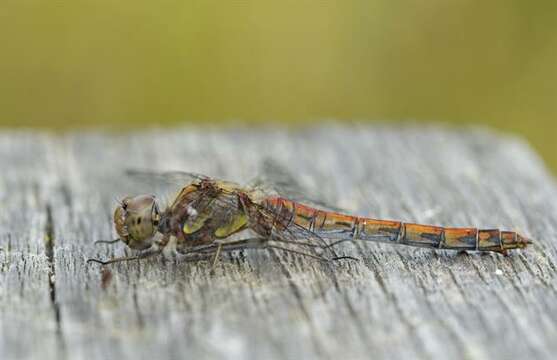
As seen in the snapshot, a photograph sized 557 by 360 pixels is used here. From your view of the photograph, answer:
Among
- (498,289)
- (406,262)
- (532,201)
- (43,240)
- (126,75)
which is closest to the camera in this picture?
(498,289)

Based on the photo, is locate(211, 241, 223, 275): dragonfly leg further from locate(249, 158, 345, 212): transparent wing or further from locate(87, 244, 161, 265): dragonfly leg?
locate(249, 158, 345, 212): transparent wing

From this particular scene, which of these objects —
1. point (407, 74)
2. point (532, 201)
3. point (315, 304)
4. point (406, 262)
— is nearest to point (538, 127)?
point (407, 74)

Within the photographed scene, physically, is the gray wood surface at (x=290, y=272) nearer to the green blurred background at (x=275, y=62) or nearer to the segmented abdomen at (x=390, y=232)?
the segmented abdomen at (x=390, y=232)

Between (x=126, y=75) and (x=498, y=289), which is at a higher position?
(x=126, y=75)

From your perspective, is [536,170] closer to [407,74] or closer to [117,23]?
[407,74]

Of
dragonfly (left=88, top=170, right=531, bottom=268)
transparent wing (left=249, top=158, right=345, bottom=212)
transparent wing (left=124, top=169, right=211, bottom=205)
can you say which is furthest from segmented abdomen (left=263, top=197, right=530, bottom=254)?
transparent wing (left=124, top=169, right=211, bottom=205)

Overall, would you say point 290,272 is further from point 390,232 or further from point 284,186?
point 284,186
